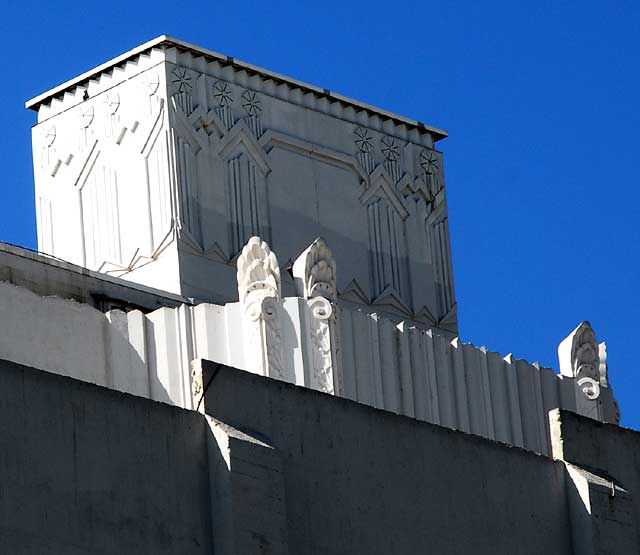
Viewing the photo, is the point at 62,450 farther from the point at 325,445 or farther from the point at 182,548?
the point at 325,445

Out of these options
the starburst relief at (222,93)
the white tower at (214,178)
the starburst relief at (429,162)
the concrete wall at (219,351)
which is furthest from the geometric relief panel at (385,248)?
the concrete wall at (219,351)

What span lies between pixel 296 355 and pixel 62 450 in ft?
33.4

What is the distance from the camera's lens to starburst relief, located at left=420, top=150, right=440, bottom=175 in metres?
48.2

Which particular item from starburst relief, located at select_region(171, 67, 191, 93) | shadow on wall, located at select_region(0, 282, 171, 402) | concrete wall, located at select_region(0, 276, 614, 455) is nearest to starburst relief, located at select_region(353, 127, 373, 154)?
starburst relief, located at select_region(171, 67, 191, 93)

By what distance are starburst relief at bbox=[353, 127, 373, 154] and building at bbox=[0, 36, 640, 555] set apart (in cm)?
7

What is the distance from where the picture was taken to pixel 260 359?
125 feet

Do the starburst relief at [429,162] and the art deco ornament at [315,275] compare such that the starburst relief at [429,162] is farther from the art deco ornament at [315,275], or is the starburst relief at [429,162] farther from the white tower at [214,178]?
the art deco ornament at [315,275]

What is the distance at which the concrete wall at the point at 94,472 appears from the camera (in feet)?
91.2

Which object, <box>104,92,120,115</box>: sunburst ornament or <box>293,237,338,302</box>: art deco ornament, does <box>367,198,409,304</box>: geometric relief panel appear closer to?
<box>104,92,120,115</box>: sunburst ornament

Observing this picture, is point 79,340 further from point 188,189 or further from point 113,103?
point 113,103

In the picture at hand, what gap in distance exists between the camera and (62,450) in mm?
28359

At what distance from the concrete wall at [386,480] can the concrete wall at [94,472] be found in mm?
1029

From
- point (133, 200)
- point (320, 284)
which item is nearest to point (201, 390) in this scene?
point (320, 284)

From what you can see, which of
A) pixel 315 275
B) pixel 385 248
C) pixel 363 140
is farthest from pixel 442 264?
pixel 315 275
